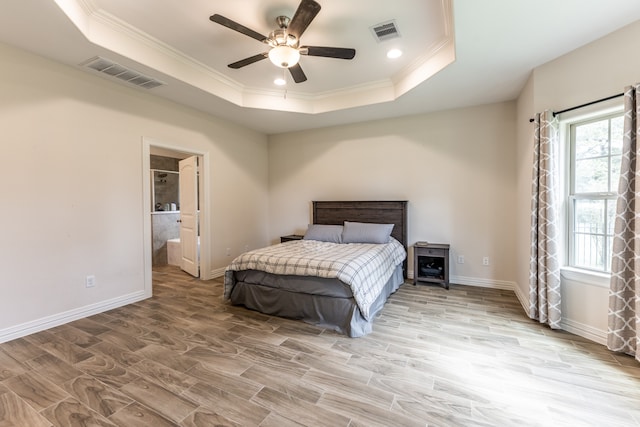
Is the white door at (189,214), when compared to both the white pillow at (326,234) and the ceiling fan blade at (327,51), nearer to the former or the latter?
the white pillow at (326,234)

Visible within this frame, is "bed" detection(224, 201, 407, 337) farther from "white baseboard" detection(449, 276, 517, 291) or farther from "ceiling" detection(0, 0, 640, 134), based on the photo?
"ceiling" detection(0, 0, 640, 134)

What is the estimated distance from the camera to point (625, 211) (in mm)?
2176

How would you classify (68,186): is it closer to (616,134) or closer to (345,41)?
(345,41)

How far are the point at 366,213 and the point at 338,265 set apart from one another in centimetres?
217

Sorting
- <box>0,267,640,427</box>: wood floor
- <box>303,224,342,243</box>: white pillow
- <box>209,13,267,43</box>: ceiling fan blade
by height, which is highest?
<box>209,13,267,43</box>: ceiling fan blade

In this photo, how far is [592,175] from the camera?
8.61 ft

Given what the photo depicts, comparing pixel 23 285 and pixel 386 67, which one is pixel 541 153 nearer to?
pixel 386 67

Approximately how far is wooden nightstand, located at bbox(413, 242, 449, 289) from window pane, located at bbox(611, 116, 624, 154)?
2055 mm

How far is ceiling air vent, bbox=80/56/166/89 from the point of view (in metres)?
2.88

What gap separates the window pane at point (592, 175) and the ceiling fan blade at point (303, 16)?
9.33 ft

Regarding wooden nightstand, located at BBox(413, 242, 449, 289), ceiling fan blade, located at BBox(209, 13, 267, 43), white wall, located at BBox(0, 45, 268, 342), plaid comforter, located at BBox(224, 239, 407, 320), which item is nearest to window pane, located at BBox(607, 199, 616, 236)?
wooden nightstand, located at BBox(413, 242, 449, 289)

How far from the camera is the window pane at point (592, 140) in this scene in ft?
8.27

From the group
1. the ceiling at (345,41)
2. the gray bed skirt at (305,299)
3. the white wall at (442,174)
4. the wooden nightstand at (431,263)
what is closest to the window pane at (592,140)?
the ceiling at (345,41)

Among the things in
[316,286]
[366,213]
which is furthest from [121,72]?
[366,213]
